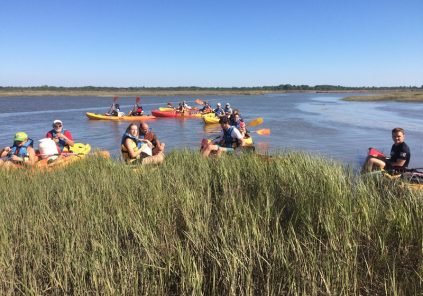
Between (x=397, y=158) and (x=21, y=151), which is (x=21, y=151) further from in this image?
(x=397, y=158)

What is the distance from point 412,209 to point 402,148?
3775mm

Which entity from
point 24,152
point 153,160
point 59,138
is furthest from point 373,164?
point 59,138

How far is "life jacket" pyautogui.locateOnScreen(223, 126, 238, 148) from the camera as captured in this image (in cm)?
990

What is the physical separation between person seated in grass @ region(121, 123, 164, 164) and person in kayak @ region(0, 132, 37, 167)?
1966 millimetres

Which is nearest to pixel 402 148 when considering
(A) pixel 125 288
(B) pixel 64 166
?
Result: (A) pixel 125 288

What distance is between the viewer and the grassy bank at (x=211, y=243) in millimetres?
3012

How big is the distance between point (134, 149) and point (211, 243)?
572 cm

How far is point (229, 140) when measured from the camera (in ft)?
32.8

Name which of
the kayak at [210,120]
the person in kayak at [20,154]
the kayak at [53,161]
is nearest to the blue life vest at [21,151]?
the person in kayak at [20,154]

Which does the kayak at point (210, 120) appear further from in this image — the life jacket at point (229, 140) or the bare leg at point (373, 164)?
the bare leg at point (373, 164)

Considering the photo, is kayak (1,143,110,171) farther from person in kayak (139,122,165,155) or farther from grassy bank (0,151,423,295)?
grassy bank (0,151,423,295)

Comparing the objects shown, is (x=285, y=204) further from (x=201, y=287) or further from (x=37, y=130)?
(x=37, y=130)

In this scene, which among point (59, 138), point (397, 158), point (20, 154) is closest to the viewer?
point (397, 158)

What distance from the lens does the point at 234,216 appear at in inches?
156
